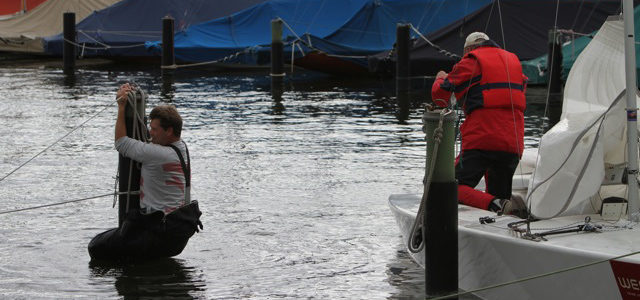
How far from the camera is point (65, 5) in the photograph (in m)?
36.7

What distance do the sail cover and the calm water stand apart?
1192mm

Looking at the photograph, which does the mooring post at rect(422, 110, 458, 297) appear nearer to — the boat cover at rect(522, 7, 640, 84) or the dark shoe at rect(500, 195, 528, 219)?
the dark shoe at rect(500, 195, 528, 219)

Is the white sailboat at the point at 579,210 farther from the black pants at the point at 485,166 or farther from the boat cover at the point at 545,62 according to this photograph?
the boat cover at the point at 545,62

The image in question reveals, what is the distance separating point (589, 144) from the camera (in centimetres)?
731

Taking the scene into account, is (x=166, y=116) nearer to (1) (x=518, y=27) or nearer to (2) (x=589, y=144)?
(2) (x=589, y=144)

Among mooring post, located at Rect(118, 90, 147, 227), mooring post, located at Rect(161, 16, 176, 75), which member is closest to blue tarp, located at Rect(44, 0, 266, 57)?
mooring post, located at Rect(161, 16, 176, 75)

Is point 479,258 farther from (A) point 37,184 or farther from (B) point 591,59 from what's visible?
(A) point 37,184

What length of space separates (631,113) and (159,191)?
11.0ft

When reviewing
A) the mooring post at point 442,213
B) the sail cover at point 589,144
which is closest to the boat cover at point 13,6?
the sail cover at point 589,144

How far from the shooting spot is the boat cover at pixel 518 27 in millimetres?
24906

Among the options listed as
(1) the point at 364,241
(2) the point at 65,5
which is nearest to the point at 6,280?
(1) the point at 364,241

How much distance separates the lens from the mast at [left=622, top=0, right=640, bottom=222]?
23.0 ft

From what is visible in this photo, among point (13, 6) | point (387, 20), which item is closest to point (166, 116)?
point (387, 20)

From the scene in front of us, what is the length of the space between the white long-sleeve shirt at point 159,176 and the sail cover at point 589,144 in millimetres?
2527
